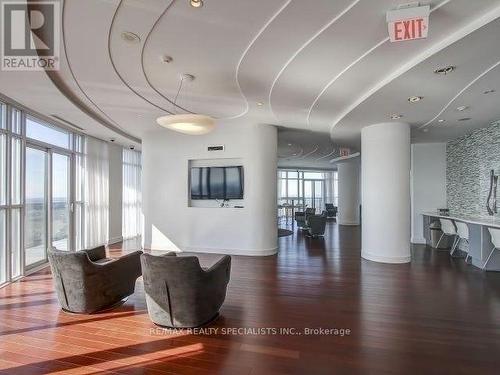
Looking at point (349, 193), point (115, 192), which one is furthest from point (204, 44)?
point (349, 193)

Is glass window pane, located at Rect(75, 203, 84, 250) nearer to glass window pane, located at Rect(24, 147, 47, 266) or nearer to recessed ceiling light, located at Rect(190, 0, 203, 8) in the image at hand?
glass window pane, located at Rect(24, 147, 47, 266)

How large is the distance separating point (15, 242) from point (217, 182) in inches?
161

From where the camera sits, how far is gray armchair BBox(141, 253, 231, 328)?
115 inches

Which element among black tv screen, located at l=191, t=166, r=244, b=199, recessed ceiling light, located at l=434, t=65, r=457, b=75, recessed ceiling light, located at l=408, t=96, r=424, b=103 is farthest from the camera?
black tv screen, located at l=191, t=166, r=244, b=199

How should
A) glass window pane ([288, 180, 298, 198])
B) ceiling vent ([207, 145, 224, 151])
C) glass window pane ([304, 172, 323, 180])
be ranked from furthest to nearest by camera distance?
glass window pane ([304, 172, 323, 180]) → glass window pane ([288, 180, 298, 198]) → ceiling vent ([207, 145, 224, 151])

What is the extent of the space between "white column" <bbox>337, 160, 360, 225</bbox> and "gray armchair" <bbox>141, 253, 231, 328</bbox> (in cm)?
1086

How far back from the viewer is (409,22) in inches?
94.9

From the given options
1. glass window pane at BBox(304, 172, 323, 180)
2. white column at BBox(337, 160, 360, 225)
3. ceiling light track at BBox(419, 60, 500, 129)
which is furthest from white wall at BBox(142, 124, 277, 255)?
glass window pane at BBox(304, 172, 323, 180)

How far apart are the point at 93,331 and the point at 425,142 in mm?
8772

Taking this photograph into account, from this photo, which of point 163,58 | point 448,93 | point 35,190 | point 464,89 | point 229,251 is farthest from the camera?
point 229,251

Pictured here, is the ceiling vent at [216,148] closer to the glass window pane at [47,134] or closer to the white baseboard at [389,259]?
the glass window pane at [47,134]

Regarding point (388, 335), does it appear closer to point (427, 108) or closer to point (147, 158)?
A: point (427, 108)

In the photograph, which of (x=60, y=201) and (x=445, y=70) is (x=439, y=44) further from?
(x=60, y=201)

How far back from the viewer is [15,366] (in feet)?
8.03
